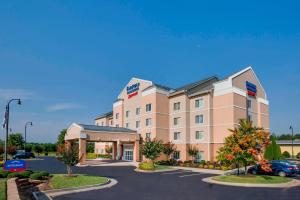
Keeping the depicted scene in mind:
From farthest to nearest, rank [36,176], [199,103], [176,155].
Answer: [176,155]
[199,103]
[36,176]

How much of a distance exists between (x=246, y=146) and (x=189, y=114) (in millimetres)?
19956

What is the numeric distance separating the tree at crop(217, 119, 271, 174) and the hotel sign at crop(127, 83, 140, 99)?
90.4 feet

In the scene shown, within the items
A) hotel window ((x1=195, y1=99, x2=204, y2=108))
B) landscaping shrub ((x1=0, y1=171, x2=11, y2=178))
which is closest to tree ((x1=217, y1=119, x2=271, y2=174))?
hotel window ((x1=195, y1=99, x2=204, y2=108))

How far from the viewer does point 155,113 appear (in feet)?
143

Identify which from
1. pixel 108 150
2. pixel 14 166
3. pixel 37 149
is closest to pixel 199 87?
pixel 108 150

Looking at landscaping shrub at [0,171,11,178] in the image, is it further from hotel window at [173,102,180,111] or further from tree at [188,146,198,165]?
hotel window at [173,102,180,111]

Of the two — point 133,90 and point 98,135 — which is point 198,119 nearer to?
point 133,90

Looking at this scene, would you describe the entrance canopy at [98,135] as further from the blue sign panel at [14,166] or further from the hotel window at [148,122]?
the blue sign panel at [14,166]

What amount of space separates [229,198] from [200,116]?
2630cm

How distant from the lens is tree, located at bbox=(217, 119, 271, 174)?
22.7m

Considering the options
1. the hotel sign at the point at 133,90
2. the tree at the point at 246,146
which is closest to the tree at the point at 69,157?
the tree at the point at 246,146

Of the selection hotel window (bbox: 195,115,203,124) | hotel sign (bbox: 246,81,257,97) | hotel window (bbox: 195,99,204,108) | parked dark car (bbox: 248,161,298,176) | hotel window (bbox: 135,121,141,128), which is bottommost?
parked dark car (bbox: 248,161,298,176)

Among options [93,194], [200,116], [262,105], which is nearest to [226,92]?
[200,116]

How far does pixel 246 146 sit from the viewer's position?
75.3ft
